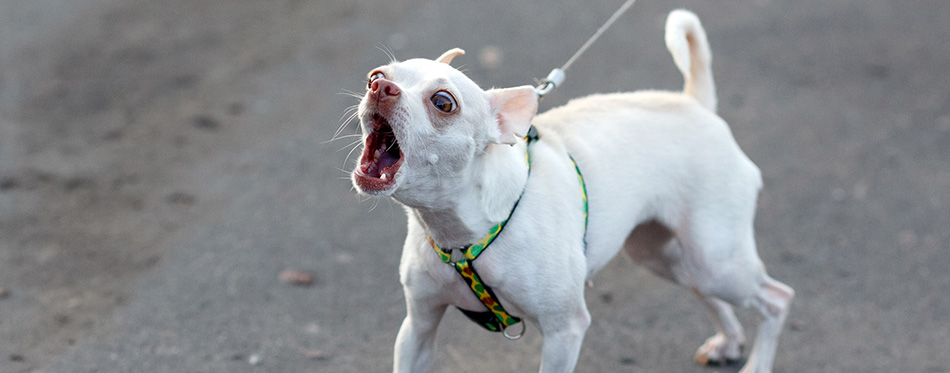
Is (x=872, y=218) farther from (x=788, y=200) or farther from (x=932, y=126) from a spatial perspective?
(x=932, y=126)

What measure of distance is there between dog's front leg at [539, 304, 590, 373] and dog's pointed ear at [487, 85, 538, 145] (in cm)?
68

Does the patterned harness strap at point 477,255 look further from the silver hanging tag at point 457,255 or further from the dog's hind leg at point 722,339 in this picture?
the dog's hind leg at point 722,339

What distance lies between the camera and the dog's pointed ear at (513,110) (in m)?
2.78

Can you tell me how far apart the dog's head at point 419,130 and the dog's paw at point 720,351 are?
2041mm

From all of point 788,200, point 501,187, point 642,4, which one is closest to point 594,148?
point 501,187

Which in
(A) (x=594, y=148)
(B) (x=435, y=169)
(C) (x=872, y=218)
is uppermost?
(B) (x=435, y=169)

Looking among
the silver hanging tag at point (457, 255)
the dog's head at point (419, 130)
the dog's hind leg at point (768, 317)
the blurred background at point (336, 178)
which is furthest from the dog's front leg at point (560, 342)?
the dog's hind leg at point (768, 317)

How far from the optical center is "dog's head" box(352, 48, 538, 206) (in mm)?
2521

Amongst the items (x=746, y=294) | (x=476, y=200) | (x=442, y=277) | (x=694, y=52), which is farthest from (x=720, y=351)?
(x=476, y=200)

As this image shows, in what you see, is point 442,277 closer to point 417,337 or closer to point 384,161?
point 417,337

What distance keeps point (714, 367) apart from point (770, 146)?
2.65 meters

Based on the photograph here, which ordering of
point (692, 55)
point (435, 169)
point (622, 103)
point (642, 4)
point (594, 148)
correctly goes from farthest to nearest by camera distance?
point (642, 4), point (692, 55), point (622, 103), point (594, 148), point (435, 169)

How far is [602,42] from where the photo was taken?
8.20m

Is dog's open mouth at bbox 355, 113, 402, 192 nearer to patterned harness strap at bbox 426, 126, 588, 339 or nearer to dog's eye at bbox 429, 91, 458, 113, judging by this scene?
dog's eye at bbox 429, 91, 458, 113
